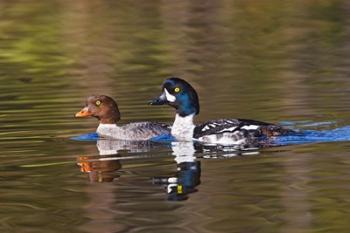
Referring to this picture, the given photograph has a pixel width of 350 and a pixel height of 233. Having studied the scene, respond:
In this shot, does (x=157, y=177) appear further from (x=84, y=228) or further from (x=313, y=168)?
(x=84, y=228)

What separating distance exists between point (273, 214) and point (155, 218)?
1.06m

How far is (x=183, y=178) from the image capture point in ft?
45.0

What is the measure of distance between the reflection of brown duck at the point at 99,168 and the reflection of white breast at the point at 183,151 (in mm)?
777

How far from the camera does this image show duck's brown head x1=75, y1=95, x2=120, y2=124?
18.7 m

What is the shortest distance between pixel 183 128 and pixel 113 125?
4.84 feet

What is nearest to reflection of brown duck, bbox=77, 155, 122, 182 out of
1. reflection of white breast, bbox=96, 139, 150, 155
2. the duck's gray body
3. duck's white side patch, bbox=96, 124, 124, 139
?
reflection of white breast, bbox=96, 139, 150, 155

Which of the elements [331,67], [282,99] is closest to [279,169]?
[282,99]

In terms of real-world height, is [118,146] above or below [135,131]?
below

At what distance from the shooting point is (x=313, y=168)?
13.9 metres

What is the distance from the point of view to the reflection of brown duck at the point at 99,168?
45.9 feet

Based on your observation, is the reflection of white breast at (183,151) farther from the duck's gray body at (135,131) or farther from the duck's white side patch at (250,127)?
the duck's white side patch at (250,127)

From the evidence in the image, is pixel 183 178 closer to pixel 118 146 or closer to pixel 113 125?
pixel 118 146

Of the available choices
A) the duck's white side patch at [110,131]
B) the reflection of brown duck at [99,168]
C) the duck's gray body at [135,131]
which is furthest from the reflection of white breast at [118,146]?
the reflection of brown duck at [99,168]

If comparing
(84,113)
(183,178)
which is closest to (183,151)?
(183,178)
